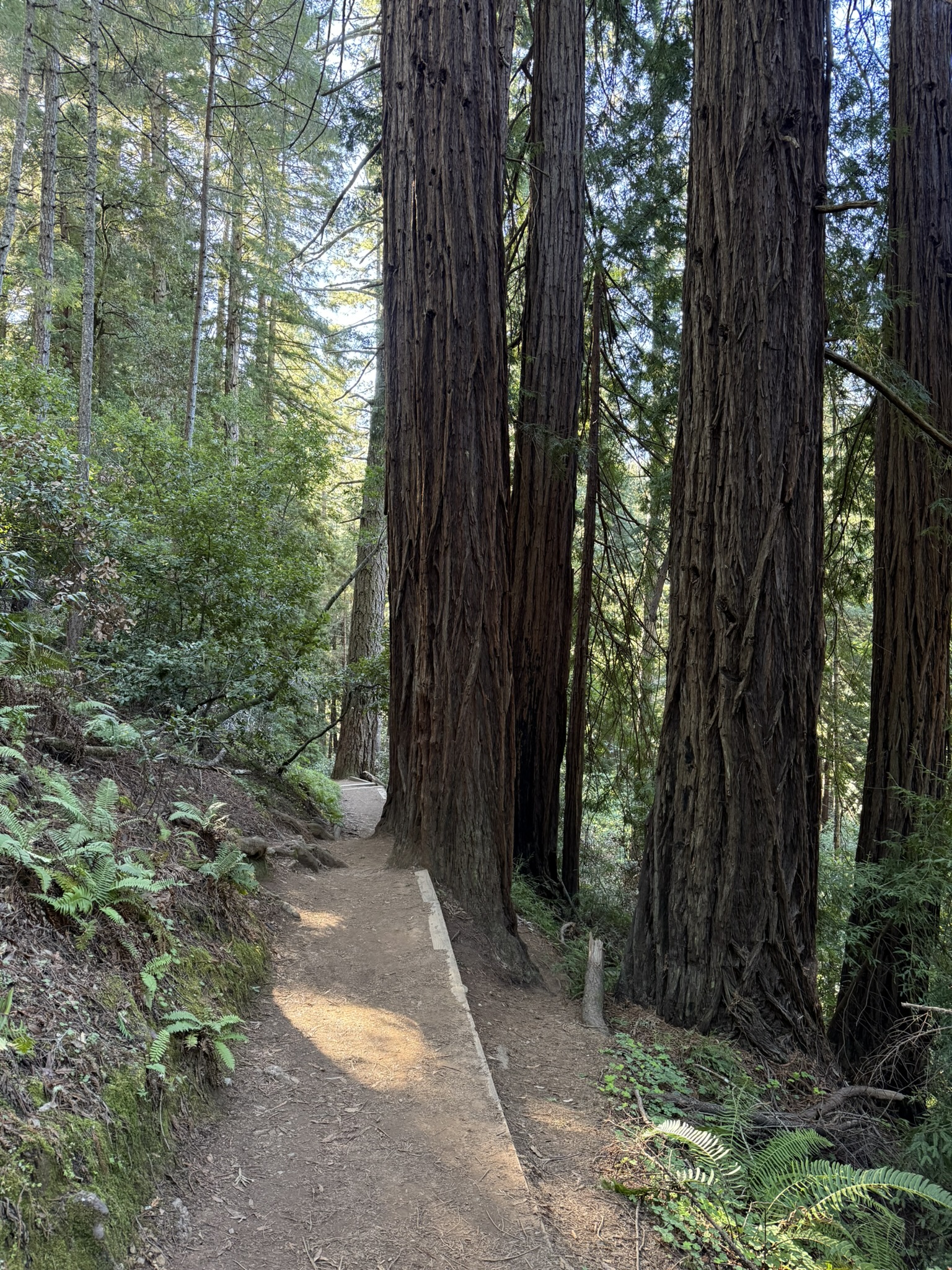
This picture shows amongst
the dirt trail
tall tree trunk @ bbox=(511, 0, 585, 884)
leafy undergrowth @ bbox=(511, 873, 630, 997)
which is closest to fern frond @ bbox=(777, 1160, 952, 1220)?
the dirt trail

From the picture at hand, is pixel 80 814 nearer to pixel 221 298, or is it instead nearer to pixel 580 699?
pixel 580 699

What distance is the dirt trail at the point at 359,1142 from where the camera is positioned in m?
2.44

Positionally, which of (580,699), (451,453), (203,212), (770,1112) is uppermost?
(203,212)

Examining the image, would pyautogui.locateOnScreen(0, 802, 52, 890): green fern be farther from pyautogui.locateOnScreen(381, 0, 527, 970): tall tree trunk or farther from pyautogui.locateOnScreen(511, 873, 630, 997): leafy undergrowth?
pyautogui.locateOnScreen(511, 873, 630, 997): leafy undergrowth

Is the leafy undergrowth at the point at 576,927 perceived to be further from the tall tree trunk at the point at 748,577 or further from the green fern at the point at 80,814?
the green fern at the point at 80,814

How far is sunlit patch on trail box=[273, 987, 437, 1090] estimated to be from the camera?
134 inches

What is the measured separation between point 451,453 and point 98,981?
169 inches

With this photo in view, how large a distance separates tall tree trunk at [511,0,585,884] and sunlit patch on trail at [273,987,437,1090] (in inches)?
182

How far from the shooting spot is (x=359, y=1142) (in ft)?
9.65

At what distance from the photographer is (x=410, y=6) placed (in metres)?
6.21

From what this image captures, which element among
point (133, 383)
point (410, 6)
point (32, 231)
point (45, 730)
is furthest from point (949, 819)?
point (32, 231)

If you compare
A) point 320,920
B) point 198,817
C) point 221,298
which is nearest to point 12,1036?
point 198,817

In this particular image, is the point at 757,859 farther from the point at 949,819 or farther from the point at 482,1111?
the point at 482,1111

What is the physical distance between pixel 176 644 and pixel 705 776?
17.4ft
